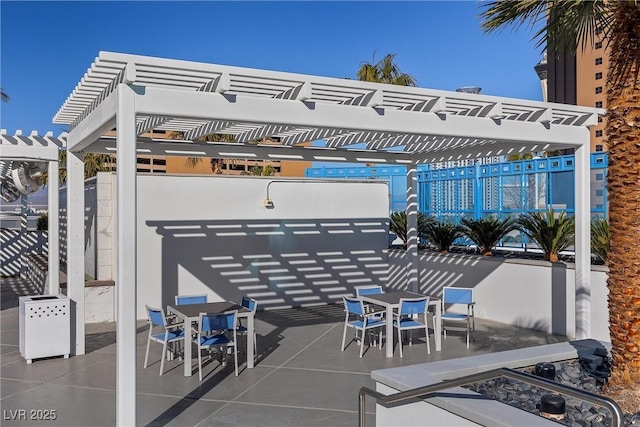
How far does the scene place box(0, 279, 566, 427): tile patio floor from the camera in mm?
5887

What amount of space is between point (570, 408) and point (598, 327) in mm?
4561

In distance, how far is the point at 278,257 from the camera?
1256 centimetres

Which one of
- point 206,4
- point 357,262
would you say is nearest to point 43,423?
point 357,262

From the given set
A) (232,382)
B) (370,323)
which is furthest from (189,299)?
(370,323)

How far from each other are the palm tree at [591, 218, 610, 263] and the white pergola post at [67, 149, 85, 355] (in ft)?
26.3

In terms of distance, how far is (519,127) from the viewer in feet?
26.0

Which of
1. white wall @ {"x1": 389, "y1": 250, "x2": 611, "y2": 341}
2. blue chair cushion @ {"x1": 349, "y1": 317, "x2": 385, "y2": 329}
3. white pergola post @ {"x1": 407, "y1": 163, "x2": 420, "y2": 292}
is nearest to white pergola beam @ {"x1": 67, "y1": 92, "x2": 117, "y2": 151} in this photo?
blue chair cushion @ {"x1": 349, "y1": 317, "x2": 385, "y2": 329}

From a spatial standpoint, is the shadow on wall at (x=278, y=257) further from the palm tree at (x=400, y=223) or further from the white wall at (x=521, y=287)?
the white wall at (x=521, y=287)

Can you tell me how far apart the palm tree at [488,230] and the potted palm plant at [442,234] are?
22.9 inches

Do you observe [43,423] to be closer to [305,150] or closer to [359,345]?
[359,345]

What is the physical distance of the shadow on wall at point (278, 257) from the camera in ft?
38.3

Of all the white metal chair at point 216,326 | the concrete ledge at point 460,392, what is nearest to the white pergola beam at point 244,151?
the white metal chair at point 216,326

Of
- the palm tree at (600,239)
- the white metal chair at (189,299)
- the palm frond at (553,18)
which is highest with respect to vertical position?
the palm frond at (553,18)

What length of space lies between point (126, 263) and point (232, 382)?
8.13 feet
